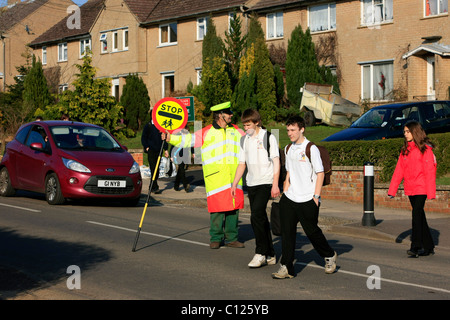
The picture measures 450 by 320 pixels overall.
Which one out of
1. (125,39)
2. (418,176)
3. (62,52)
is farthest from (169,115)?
(62,52)

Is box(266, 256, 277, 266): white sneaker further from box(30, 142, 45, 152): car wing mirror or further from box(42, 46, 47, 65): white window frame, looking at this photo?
box(42, 46, 47, 65): white window frame

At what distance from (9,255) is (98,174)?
537 cm

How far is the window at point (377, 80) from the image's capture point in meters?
30.5

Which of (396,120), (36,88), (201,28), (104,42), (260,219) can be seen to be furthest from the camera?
(104,42)

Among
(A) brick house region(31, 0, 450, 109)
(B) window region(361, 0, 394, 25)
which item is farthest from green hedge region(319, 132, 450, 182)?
(B) window region(361, 0, 394, 25)

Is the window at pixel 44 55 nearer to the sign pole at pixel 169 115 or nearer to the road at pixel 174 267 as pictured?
the road at pixel 174 267

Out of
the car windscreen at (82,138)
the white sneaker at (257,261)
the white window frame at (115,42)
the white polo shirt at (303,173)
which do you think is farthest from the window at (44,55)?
the white polo shirt at (303,173)

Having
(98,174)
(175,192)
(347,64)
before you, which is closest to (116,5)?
(347,64)

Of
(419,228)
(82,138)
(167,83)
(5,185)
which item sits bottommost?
(419,228)

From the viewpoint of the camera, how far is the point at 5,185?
644 inches

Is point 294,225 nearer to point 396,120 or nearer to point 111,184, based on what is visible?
point 111,184

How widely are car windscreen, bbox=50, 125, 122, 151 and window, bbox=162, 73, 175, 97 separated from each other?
2602cm

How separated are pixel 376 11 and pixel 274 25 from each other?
5950 mm

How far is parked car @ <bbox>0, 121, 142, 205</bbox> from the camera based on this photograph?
1431cm
